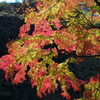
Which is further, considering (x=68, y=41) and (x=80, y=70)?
(x=80, y=70)

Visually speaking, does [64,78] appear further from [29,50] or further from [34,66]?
[29,50]

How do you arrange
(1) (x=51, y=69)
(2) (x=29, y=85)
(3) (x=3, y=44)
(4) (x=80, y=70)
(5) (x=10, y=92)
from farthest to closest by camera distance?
(4) (x=80, y=70), (3) (x=3, y=44), (2) (x=29, y=85), (5) (x=10, y=92), (1) (x=51, y=69)

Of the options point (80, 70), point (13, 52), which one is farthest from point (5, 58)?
point (80, 70)

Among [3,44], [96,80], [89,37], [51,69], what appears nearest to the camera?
[89,37]

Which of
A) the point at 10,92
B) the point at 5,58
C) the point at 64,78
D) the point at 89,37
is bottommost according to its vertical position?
the point at 10,92

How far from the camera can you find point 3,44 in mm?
14594

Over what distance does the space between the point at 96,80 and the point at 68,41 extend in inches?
56.1

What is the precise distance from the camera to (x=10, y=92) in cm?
1190

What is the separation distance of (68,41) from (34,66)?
1.04 meters

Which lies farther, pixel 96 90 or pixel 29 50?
pixel 96 90

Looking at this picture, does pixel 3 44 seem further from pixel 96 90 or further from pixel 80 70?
pixel 96 90

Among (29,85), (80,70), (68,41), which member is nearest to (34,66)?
(68,41)

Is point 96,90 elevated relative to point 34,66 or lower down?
lower down

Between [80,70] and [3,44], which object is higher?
[3,44]
